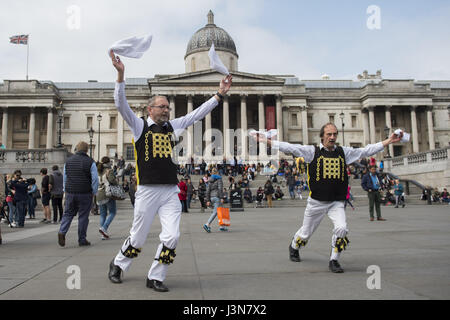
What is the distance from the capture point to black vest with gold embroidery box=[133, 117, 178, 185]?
4391 mm

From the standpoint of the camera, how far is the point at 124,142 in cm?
5453

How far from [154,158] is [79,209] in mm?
4725

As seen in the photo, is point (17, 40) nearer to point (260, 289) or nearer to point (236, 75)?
point (236, 75)

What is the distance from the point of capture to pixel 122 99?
4.25 m

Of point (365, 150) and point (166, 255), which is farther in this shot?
point (365, 150)

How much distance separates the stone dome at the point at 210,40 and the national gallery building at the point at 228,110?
151 mm

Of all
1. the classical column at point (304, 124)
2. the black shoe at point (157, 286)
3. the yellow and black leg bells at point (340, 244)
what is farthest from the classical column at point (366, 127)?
the black shoe at point (157, 286)

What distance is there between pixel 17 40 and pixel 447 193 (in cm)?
4561

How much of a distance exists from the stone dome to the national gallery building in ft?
0.50

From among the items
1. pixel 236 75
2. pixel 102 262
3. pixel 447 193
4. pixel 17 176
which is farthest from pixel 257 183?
pixel 102 262

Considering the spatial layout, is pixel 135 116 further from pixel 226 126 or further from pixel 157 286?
pixel 226 126

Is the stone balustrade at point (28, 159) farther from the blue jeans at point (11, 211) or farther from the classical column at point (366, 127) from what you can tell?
the classical column at point (366, 127)

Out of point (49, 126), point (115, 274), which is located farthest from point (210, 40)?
point (115, 274)

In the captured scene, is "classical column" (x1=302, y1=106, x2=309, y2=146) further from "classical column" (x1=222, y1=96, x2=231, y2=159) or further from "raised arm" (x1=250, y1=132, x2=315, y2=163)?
"raised arm" (x1=250, y1=132, x2=315, y2=163)
